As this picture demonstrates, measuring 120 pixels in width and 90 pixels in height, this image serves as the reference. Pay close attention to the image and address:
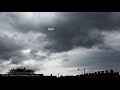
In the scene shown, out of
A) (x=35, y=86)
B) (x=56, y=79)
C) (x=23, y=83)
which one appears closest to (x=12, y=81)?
(x=23, y=83)

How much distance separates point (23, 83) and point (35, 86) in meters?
0.11

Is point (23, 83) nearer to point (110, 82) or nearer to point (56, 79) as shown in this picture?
point (56, 79)
